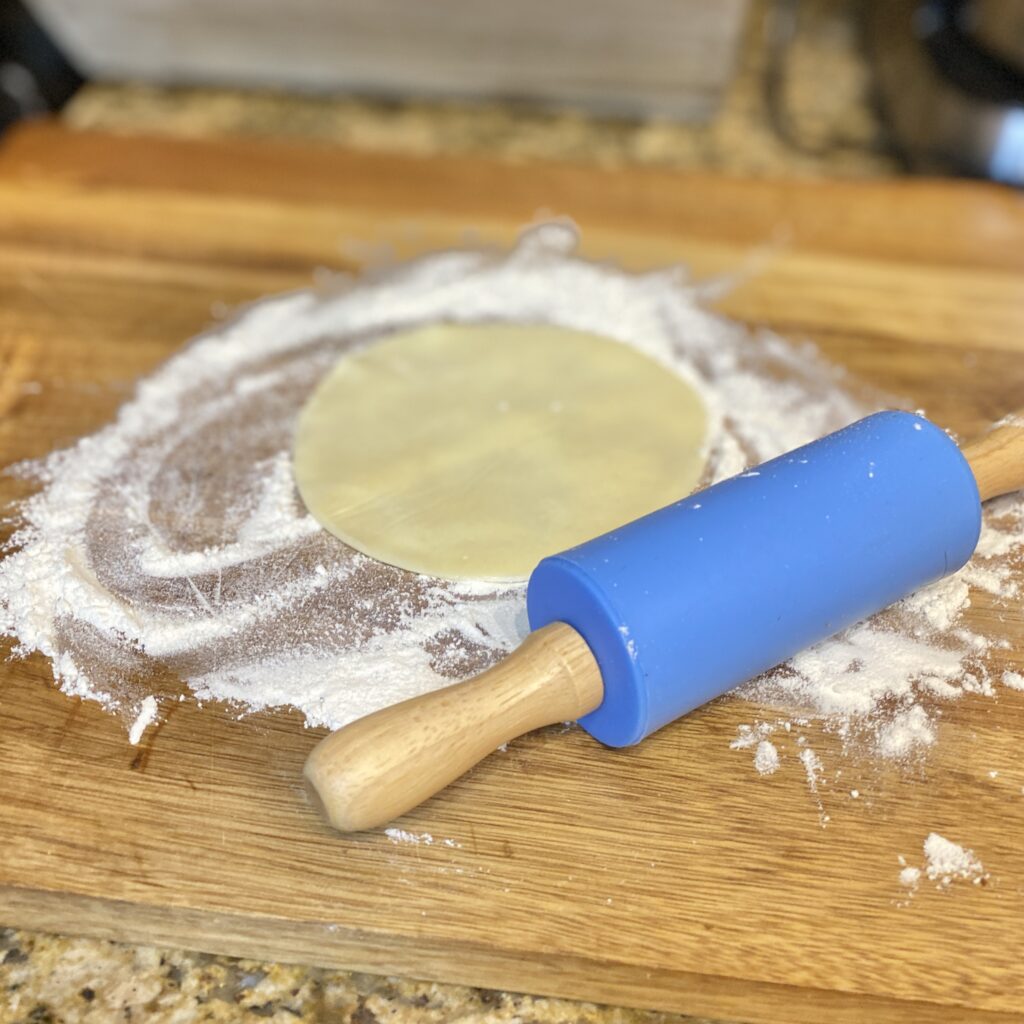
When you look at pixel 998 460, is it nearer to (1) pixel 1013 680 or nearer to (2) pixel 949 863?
(1) pixel 1013 680

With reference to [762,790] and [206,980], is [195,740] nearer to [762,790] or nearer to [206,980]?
[206,980]

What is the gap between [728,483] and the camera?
2.59 feet

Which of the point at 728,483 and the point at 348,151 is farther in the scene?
the point at 348,151

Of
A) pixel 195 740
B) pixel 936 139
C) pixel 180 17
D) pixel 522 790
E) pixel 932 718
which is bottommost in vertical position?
pixel 936 139

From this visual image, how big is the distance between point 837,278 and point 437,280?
1.56 ft

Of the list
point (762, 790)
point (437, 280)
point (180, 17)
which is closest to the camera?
point (762, 790)

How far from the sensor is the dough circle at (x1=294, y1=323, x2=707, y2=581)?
3.04 feet

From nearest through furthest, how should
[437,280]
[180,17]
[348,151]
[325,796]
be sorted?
[325,796], [437,280], [348,151], [180,17]

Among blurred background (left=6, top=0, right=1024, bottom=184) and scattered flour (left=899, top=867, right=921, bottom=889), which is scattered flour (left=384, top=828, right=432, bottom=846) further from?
Answer: blurred background (left=6, top=0, right=1024, bottom=184)

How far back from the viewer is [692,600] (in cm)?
70

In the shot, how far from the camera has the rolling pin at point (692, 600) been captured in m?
0.67

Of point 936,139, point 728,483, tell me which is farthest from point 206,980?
point 936,139

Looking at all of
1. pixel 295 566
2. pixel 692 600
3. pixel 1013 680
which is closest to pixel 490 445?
pixel 295 566

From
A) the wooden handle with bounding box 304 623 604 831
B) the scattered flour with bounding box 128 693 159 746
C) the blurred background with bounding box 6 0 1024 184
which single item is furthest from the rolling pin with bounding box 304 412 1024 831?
the blurred background with bounding box 6 0 1024 184
